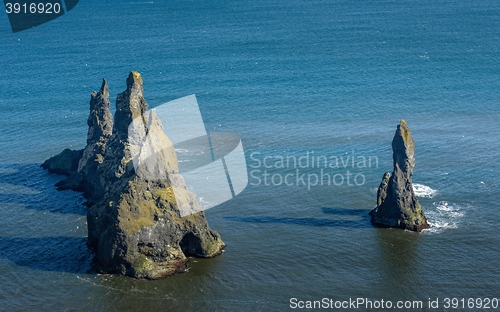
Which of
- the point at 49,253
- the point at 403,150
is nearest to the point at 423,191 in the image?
the point at 403,150

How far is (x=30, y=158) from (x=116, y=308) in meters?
47.0

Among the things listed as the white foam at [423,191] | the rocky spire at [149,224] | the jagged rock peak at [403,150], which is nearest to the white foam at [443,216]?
the white foam at [423,191]

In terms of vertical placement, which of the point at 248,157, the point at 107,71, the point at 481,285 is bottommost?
the point at 481,285

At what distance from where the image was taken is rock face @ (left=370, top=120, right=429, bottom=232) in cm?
7500

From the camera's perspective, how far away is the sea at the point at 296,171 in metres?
63.6

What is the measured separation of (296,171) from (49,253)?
3656 centimetres

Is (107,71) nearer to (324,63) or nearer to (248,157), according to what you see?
(324,63)

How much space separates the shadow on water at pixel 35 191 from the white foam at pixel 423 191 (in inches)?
1601

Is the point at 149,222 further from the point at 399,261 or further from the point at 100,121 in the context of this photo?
the point at 100,121

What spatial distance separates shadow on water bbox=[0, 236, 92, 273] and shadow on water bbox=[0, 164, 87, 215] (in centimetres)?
797

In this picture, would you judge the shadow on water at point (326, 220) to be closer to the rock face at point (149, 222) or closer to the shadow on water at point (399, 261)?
the shadow on water at point (399, 261)

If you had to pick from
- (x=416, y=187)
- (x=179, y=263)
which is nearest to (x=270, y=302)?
(x=179, y=263)

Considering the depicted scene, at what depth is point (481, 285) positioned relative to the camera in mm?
63844

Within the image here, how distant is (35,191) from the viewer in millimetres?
88250
